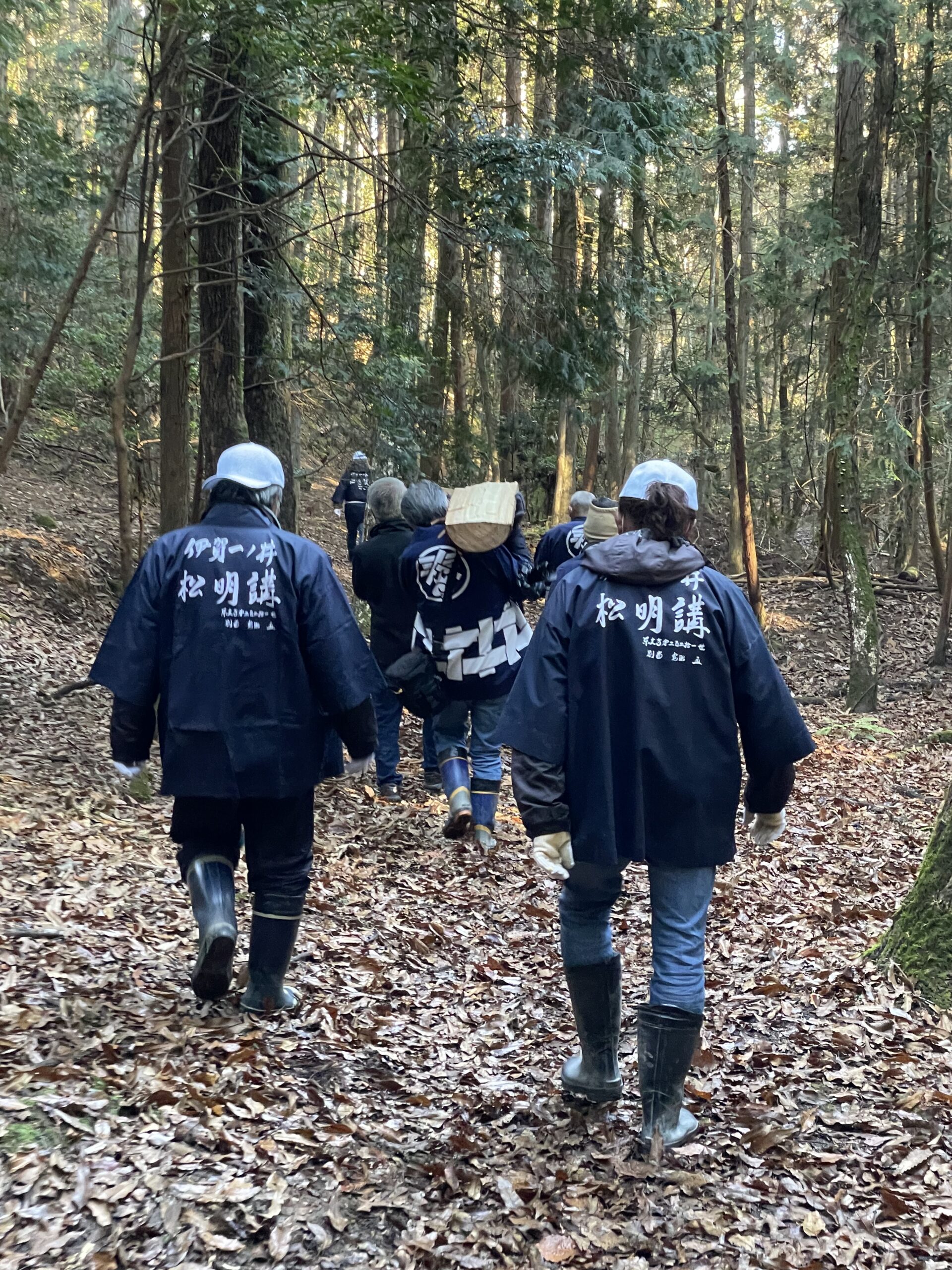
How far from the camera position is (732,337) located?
15.0 metres

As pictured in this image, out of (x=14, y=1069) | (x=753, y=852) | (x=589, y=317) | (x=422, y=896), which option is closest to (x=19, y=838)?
(x=422, y=896)

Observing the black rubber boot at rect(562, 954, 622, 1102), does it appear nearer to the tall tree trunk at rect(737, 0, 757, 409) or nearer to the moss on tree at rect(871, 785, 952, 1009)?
the moss on tree at rect(871, 785, 952, 1009)

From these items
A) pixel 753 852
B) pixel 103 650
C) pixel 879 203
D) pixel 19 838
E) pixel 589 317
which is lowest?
pixel 753 852

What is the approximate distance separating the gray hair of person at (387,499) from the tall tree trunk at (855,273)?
587 centimetres

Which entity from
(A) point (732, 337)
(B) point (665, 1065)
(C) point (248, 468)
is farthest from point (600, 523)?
(A) point (732, 337)

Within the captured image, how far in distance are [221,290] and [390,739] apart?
4.04 metres

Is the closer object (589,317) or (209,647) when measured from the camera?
(209,647)

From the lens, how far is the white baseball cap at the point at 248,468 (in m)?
4.07

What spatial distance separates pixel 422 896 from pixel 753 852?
8.27 ft

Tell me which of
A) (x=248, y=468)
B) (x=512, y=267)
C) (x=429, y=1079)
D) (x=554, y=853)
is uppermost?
(x=512, y=267)

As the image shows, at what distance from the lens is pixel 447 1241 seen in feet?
9.59

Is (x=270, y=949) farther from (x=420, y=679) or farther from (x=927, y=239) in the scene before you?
(x=927, y=239)

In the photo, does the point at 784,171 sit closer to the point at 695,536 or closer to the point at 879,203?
the point at 879,203

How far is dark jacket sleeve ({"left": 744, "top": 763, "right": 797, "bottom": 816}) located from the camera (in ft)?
11.0
